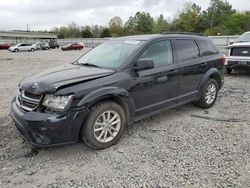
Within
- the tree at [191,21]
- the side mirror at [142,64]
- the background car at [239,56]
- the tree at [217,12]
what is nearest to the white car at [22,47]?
the background car at [239,56]

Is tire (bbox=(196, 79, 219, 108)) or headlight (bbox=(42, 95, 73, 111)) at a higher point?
headlight (bbox=(42, 95, 73, 111))

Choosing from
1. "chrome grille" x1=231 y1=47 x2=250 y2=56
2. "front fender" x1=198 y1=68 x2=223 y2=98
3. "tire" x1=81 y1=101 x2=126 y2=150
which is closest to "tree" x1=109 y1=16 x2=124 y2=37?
"chrome grille" x1=231 y1=47 x2=250 y2=56

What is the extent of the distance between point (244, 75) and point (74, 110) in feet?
27.3

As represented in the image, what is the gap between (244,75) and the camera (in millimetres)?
9602

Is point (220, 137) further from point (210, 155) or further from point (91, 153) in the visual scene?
point (91, 153)

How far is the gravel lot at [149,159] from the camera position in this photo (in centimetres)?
298

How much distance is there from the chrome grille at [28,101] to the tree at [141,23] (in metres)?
77.1

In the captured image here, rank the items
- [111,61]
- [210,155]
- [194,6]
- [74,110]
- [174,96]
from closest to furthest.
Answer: [74,110], [210,155], [111,61], [174,96], [194,6]

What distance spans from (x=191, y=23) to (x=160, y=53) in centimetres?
6702

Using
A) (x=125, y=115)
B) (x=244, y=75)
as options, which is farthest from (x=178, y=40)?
(x=244, y=75)

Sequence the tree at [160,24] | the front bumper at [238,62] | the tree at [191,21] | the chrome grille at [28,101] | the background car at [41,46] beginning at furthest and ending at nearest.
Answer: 1. the tree at [160,24]
2. the tree at [191,21]
3. the background car at [41,46]
4. the front bumper at [238,62]
5. the chrome grille at [28,101]

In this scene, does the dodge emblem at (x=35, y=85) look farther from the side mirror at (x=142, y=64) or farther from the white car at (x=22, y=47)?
the white car at (x=22, y=47)

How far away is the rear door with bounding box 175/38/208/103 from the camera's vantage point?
4.72m

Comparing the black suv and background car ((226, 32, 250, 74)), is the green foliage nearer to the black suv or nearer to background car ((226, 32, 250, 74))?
background car ((226, 32, 250, 74))
